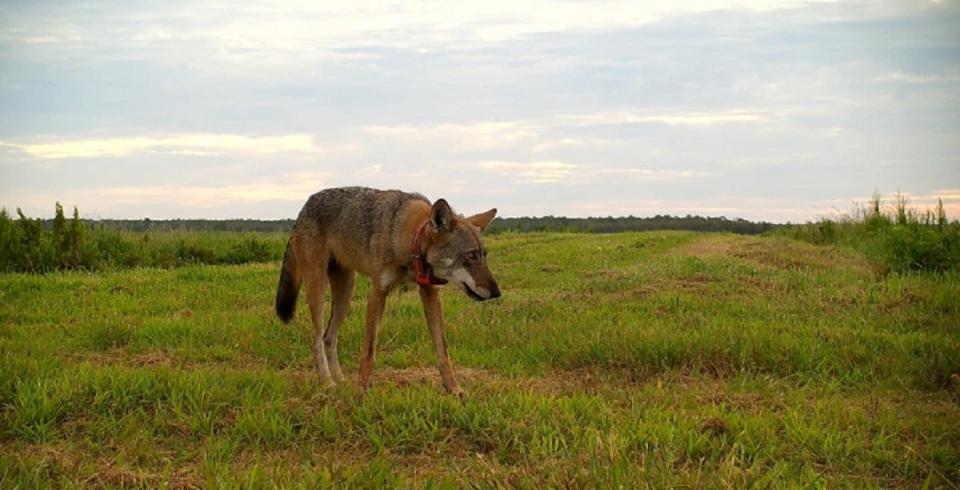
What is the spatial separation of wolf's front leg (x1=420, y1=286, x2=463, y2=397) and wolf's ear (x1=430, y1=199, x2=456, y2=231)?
641 millimetres

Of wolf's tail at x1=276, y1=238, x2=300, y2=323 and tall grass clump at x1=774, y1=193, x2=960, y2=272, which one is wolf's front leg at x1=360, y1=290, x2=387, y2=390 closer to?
wolf's tail at x1=276, y1=238, x2=300, y2=323

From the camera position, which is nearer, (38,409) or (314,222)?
(38,409)

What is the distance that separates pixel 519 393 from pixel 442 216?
1.40 m

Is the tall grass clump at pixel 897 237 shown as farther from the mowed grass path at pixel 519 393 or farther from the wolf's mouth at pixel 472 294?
the wolf's mouth at pixel 472 294

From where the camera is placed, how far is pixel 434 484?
14.3ft

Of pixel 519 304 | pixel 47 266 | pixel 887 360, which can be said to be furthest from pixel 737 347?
pixel 47 266

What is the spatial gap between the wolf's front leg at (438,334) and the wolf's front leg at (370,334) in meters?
0.37

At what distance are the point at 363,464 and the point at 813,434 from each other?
277 centimetres

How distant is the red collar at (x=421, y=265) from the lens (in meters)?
6.43

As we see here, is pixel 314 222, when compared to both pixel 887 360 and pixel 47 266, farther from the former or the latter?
pixel 47 266

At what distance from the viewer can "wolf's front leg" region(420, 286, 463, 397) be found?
6.54 m

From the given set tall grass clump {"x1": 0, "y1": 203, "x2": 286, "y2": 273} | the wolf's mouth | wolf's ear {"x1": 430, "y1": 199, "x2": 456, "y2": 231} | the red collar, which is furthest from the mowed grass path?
tall grass clump {"x1": 0, "y1": 203, "x2": 286, "y2": 273}

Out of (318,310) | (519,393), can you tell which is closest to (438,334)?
(519,393)

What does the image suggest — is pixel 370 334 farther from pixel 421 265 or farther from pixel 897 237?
pixel 897 237
